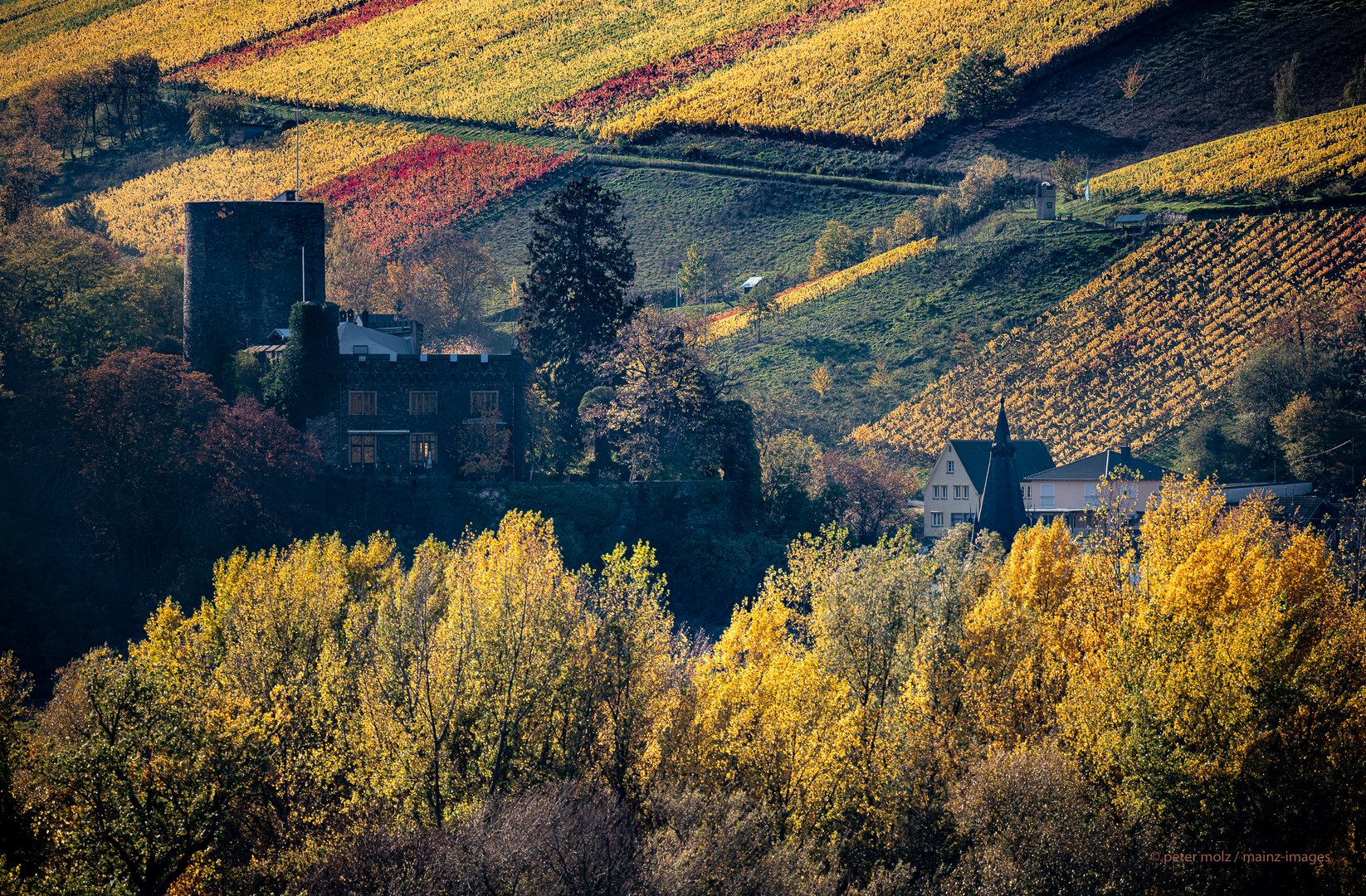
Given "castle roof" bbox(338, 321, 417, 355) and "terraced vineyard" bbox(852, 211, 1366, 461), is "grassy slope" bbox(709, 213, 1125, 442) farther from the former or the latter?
"castle roof" bbox(338, 321, 417, 355)

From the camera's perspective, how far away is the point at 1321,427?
81438 mm

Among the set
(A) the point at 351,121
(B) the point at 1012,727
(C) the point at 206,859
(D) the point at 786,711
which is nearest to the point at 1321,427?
(B) the point at 1012,727

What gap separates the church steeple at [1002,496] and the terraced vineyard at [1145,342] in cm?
2112

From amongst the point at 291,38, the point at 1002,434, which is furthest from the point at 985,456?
the point at 291,38

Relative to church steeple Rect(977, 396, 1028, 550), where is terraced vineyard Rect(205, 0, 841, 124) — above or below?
above

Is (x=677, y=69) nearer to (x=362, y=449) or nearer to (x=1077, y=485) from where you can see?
(x=1077, y=485)

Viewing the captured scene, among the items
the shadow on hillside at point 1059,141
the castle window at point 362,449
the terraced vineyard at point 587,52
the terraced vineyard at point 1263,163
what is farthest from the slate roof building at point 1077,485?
the terraced vineyard at point 587,52

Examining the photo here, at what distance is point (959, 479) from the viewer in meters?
82.0

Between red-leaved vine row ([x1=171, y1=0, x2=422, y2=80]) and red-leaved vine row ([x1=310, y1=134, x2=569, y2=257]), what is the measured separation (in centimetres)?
2693

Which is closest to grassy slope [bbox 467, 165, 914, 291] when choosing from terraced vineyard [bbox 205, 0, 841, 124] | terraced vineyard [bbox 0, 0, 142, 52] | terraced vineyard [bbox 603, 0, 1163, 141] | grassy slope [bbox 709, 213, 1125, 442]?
terraced vineyard [bbox 603, 0, 1163, 141]

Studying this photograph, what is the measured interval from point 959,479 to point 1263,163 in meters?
40.3

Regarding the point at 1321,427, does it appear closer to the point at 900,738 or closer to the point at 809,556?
the point at 809,556

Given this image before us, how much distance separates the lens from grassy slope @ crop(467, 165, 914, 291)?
113562mm

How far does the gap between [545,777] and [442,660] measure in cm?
384
